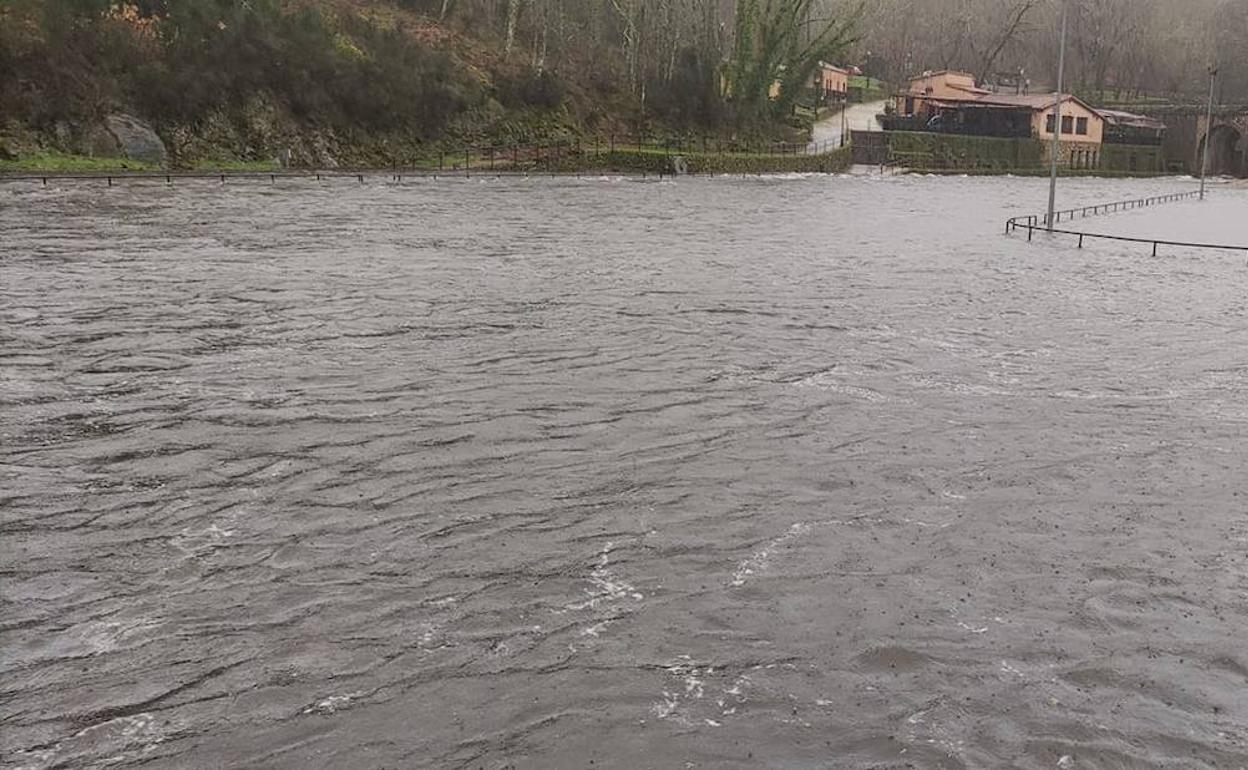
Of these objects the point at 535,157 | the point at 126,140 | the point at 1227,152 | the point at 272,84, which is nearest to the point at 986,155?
the point at 1227,152

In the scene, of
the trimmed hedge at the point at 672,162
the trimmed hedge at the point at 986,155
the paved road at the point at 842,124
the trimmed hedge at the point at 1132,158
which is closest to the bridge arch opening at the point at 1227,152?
the trimmed hedge at the point at 1132,158

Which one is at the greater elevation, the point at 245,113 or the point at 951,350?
the point at 245,113

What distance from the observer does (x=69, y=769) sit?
5.80m

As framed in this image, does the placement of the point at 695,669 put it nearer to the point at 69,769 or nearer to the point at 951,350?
the point at 69,769

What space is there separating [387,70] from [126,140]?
60.0 feet

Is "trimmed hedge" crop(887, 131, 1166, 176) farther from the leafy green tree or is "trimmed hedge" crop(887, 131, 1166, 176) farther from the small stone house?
the small stone house

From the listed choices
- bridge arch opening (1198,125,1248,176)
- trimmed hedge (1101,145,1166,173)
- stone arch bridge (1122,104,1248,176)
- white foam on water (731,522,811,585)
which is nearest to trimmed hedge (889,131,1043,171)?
trimmed hedge (1101,145,1166,173)

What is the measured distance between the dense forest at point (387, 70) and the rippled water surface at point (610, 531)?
1409 inches

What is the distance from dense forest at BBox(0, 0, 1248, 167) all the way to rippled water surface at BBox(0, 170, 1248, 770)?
117 feet

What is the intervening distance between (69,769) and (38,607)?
2.21m

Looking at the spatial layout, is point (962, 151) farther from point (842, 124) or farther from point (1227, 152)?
point (1227, 152)

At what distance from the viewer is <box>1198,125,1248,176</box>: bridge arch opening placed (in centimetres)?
11256

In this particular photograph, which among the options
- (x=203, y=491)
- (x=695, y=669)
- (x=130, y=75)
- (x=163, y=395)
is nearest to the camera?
(x=695, y=669)

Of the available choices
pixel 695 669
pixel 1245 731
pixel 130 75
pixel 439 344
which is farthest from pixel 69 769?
pixel 130 75
